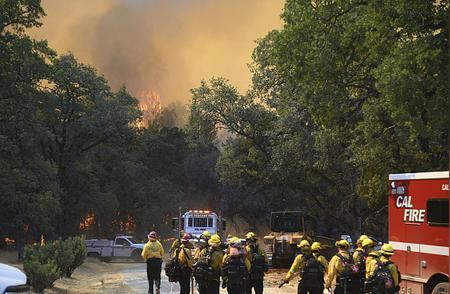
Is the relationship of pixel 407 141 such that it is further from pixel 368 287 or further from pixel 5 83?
pixel 5 83

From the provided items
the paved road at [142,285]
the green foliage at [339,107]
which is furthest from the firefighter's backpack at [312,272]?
the paved road at [142,285]

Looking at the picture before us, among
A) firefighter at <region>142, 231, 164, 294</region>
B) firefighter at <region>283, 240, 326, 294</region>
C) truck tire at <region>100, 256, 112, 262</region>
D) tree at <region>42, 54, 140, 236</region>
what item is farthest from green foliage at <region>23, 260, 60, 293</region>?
tree at <region>42, 54, 140, 236</region>

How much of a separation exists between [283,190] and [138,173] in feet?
83.8

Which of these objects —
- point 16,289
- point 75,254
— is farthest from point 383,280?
point 75,254

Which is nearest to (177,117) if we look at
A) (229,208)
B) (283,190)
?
(229,208)

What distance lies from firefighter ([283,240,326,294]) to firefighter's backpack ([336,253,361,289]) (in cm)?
38

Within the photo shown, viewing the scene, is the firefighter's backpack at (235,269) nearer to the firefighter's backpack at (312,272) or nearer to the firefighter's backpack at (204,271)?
the firefighter's backpack at (204,271)

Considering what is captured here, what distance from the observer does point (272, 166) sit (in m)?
35.7

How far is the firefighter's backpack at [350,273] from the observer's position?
1202cm

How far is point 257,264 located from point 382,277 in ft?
13.6

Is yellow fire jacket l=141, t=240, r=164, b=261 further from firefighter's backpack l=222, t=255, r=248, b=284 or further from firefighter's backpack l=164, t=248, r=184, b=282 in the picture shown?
firefighter's backpack l=222, t=255, r=248, b=284

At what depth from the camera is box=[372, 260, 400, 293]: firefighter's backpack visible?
35.9 feet

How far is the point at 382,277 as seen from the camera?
11.0m

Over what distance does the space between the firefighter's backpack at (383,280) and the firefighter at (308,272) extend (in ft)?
3.92
